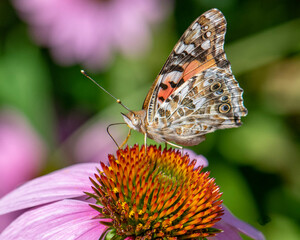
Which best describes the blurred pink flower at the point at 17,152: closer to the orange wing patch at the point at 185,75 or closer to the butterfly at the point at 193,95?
the butterfly at the point at 193,95

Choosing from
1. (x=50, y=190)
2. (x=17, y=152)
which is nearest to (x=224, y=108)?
(x=50, y=190)

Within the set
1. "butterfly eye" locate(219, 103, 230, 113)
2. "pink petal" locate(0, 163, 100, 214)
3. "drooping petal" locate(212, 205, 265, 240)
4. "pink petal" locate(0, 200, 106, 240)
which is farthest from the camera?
"butterfly eye" locate(219, 103, 230, 113)

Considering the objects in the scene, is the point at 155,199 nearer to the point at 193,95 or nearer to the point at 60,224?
the point at 60,224

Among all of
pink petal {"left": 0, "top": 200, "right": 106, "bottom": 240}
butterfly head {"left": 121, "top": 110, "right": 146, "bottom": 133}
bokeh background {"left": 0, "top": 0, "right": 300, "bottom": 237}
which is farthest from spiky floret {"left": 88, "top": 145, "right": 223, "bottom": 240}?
bokeh background {"left": 0, "top": 0, "right": 300, "bottom": 237}

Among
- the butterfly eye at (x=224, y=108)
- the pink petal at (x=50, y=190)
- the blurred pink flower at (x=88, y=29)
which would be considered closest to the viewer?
the pink petal at (x=50, y=190)

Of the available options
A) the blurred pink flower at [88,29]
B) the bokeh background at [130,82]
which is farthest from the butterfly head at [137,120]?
the blurred pink flower at [88,29]

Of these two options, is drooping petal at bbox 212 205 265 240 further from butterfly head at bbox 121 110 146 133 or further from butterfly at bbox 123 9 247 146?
butterfly head at bbox 121 110 146 133

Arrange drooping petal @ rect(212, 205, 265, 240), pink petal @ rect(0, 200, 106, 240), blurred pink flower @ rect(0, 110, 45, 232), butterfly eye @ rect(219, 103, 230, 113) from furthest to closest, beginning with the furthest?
blurred pink flower @ rect(0, 110, 45, 232)
butterfly eye @ rect(219, 103, 230, 113)
drooping petal @ rect(212, 205, 265, 240)
pink petal @ rect(0, 200, 106, 240)
